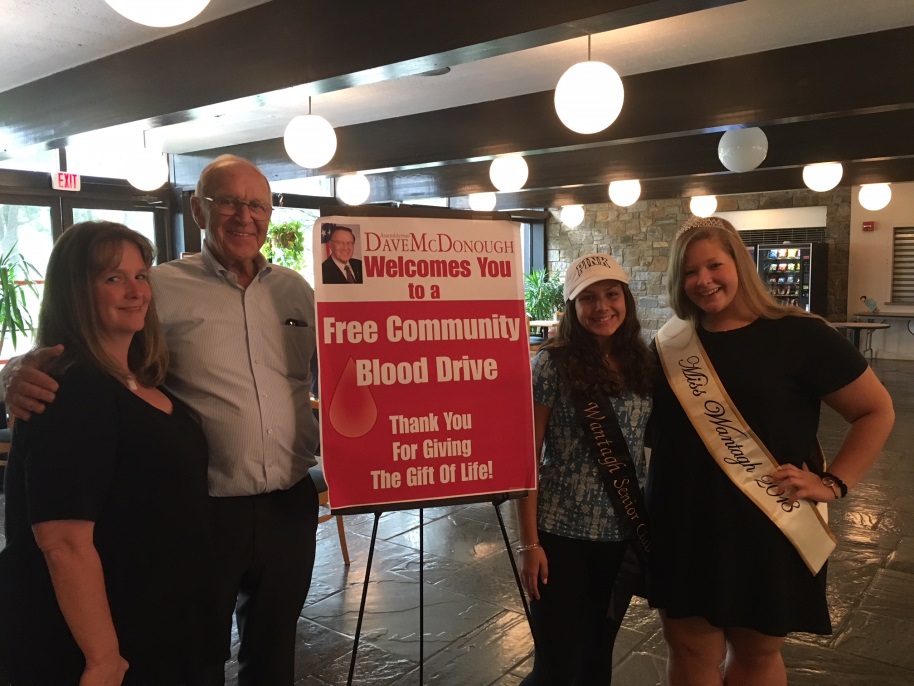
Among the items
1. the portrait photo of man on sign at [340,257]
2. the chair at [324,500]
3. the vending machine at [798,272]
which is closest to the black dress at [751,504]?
the portrait photo of man on sign at [340,257]

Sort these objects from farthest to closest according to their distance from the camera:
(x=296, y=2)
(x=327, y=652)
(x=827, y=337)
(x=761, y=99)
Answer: (x=761, y=99) → (x=296, y=2) → (x=327, y=652) → (x=827, y=337)

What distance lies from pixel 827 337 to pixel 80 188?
21.4 ft

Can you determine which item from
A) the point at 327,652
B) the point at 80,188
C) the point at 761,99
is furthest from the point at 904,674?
the point at 80,188

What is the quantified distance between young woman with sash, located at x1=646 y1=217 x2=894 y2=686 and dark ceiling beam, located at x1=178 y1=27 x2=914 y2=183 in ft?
8.80

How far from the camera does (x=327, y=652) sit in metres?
2.46

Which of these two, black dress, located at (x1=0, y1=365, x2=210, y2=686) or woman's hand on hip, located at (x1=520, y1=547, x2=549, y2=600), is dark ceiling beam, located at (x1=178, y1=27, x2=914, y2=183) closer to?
woman's hand on hip, located at (x1=520, y1=547, x2=549, y2=600)

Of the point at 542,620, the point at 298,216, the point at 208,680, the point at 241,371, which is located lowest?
the point at 208,680

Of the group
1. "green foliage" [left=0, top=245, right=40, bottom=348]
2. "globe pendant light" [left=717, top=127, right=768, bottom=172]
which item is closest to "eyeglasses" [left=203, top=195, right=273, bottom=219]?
"globe pendant light" [left=717, top=127, right=768, bottom=172]

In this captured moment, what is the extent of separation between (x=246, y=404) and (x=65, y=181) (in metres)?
5.59

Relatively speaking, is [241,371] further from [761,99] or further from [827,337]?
[761,99]

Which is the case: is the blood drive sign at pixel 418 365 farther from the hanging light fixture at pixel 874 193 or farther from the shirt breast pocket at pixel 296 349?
the hanging light fixture at pixel 874 193

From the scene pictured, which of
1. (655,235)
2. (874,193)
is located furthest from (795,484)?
(655,235)

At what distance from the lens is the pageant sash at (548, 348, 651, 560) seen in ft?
5.17

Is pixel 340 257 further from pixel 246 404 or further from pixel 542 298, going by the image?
pixel 542 298
